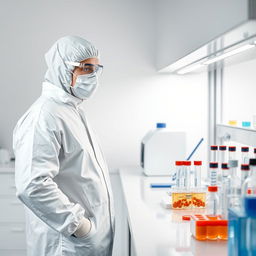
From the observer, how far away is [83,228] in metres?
1.86

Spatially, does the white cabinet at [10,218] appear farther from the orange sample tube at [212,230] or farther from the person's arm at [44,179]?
the orange sample tube at [212,230]

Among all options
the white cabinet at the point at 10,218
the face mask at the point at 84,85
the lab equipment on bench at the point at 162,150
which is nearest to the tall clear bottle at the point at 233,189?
the face mask at the point at 84,85

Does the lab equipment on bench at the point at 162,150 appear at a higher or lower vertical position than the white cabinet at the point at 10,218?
higher

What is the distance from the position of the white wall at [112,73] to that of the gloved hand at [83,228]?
164cm

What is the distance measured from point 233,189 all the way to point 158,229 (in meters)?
0.43

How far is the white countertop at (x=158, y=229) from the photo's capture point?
4.85 feet

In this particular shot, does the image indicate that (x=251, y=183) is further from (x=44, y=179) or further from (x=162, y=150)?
(x=162, y=150)

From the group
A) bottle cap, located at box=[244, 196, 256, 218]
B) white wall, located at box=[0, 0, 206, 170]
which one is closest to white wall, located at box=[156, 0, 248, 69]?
white wall, located at box=[0, 0, 206, 170]

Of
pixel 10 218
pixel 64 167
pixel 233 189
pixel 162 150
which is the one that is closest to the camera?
pixel 233 189

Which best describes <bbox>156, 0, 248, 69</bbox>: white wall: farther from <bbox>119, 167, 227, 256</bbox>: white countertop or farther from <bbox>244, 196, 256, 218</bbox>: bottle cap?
<bbox>119, 167, 227, 256</bbox>: white countertop

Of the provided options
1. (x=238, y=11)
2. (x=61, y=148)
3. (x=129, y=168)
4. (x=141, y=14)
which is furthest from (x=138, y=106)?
(x=238, y=11)

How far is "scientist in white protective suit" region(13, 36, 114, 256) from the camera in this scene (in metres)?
1.79

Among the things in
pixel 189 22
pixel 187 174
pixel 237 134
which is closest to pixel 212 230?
pixel 187 174

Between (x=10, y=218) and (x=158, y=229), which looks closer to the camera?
(x=158, y=229)
